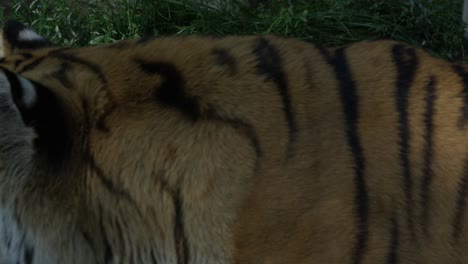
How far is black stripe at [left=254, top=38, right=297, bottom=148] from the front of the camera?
3.32 feet

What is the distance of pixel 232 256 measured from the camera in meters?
0.98

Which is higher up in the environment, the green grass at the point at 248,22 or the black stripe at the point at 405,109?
the black stripe at the point at 405,109

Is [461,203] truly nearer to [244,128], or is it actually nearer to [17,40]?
[244,128]

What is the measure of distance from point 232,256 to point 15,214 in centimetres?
30

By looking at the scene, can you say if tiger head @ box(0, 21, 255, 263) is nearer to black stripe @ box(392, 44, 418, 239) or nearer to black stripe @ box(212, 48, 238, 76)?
black stripe @ box(212, 48, 238, 76)

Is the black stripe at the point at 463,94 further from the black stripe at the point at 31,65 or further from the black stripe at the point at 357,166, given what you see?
the black stripe at the point at 31,65

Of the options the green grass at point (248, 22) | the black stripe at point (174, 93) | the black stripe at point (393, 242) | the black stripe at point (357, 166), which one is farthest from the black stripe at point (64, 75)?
the green grass at point (248, 22)

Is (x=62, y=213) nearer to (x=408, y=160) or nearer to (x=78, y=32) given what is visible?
(x=408, y=160)

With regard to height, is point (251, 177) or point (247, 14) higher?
point (251, 177)

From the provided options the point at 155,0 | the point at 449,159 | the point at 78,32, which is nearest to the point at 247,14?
the point at 155,0

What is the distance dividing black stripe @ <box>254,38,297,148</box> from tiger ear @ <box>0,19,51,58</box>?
13.9 inches

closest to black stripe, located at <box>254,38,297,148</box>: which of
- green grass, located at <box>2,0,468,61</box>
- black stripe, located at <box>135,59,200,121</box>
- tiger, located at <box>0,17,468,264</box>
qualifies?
tiger, located at <box>0,17,468,264</box>

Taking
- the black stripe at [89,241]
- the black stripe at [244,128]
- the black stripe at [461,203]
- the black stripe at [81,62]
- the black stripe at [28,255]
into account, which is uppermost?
the black stripe at [81,62]

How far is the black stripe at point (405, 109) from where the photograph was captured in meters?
1.02
